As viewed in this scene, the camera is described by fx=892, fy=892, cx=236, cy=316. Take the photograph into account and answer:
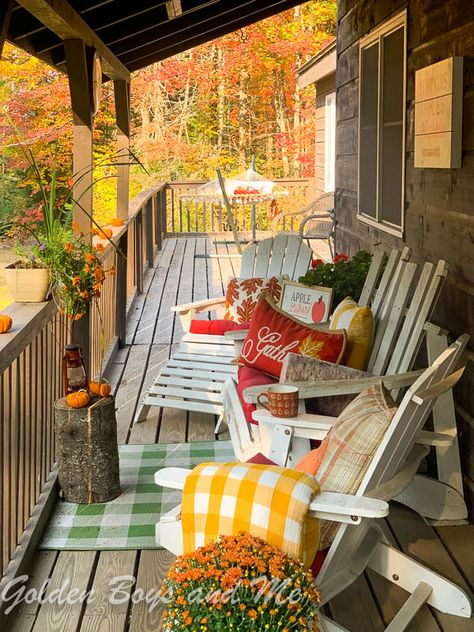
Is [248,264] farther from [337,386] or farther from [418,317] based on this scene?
[337,386]

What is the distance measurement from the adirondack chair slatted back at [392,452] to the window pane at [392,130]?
2581 mm

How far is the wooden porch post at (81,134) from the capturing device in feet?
14.5

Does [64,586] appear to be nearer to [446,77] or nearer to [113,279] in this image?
[446,77]

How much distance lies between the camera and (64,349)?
13.1ft

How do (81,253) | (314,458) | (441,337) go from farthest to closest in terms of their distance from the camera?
(81,253)
(441,337)
(314,458)

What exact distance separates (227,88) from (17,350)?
19013 mm

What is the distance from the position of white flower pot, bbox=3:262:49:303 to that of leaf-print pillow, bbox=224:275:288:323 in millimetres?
2113

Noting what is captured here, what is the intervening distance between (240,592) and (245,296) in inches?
140

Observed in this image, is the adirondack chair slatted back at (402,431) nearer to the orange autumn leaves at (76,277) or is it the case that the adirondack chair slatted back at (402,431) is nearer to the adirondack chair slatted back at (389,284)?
the adirondack chair slatted back at (389,284)

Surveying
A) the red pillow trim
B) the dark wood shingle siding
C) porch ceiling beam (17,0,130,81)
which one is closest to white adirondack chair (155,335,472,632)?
the red pillow trim

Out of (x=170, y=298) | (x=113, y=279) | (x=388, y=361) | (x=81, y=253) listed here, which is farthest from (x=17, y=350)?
(x=170, y=298)

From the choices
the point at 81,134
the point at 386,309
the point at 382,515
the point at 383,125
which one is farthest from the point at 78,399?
the point at 383,125

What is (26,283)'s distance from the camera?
3385mm

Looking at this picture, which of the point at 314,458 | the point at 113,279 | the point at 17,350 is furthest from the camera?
the point at 113,279
